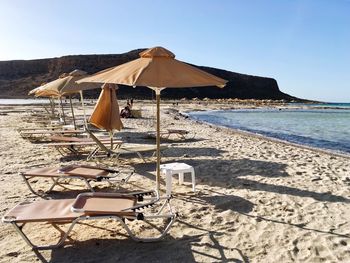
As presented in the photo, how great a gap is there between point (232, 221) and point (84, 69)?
322 feet

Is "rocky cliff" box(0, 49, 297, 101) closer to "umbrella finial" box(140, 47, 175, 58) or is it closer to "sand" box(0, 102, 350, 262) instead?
"sand" box(0, 102, 350, 262)

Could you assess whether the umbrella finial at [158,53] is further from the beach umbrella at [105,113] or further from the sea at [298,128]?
the sea at [298,128]

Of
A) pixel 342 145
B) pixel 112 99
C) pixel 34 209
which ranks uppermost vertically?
pixel 112 99

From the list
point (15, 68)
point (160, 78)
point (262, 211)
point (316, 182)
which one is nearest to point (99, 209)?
point (160, 78)

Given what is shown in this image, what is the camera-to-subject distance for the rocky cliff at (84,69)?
88125 mm

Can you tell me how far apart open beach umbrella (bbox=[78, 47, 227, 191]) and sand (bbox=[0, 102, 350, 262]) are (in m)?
1.69

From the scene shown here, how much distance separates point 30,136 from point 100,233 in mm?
9325

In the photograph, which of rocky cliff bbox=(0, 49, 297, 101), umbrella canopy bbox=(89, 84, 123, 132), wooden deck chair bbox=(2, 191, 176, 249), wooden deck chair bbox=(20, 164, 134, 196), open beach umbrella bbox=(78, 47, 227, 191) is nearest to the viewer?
wooden deck chair bbox=(2, 191, 176, 249)

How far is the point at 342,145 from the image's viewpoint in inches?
611

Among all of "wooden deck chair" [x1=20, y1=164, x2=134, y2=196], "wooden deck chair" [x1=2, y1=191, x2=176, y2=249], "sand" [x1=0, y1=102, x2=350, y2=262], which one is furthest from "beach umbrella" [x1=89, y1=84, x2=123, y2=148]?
"wooden deck chair" [x1=2, y1=191, x2=176, y2=249]

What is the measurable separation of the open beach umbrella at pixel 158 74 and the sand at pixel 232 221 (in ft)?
5.55

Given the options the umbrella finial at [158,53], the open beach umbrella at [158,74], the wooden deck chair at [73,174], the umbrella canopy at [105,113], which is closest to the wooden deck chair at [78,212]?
the wooden deck chair at [73,174]

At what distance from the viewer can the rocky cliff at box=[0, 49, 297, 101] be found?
88.1m

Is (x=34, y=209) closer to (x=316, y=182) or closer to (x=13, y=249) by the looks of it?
(x=13, y=249)
